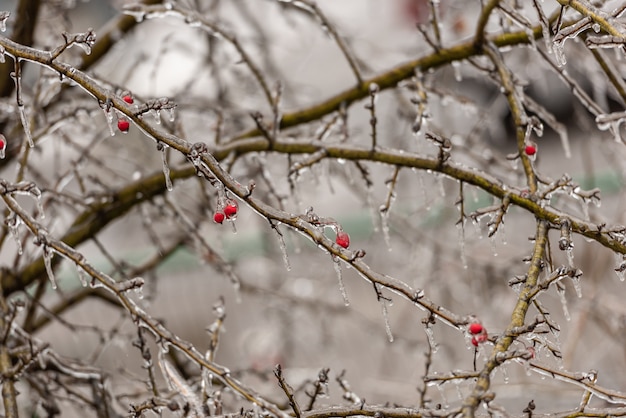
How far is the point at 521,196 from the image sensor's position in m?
2.25

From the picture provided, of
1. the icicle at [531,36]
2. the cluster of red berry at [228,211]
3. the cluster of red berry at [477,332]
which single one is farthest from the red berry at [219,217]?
the icicle at [531,36]

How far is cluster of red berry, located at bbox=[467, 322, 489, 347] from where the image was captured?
1.83 m

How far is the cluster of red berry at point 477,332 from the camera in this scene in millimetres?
1830

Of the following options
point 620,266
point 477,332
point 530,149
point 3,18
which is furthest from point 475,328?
point 3,18

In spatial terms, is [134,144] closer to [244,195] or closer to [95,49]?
[95,49]

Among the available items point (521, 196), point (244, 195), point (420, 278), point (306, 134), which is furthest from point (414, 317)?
point (244, 195)

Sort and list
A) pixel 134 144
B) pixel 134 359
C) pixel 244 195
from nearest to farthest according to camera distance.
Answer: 1. pixel 244 195
2. pixel 134 144
3. pixel 134 359

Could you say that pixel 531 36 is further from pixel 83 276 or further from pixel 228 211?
pixel 83 276

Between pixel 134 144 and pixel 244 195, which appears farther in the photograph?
pixel 134 144

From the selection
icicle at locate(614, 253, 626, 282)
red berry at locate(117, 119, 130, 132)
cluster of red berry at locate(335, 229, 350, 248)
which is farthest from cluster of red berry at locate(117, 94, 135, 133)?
icicle at locate(614, 253, 626, 282)

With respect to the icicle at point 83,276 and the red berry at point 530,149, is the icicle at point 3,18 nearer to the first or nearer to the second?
the icicle at point 83,276

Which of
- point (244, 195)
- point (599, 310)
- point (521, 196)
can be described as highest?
point (599, 310)

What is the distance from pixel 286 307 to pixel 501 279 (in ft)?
4.15

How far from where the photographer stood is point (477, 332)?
6.02 feet
